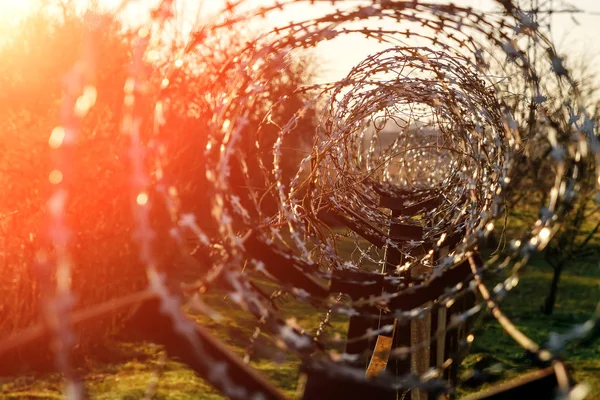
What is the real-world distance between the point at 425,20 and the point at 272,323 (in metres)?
1.58

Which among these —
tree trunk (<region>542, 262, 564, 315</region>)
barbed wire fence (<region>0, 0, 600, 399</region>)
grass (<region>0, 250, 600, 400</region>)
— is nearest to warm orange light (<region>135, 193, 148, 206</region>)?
barbed wire fence (<region>0, 0, 600, 399</region>)

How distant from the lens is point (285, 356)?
6441 millimetres

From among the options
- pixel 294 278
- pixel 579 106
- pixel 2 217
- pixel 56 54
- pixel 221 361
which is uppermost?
pixel 56 54

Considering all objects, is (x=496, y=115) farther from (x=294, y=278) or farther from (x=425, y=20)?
(x=294, y=278)

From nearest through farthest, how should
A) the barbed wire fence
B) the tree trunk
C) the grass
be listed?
the barbed wire fence < the grass < the tree trunk

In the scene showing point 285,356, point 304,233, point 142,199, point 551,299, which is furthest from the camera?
point 551,299

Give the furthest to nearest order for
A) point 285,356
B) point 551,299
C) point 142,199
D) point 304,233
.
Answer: point 551,299 → point 285,356 → point 304,233 → point 142,199

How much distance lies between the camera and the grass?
8.48 metres

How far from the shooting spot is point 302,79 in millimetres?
21938

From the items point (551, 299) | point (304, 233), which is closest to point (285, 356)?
point (304, 233)

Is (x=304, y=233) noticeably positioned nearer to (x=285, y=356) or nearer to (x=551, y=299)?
(x=285, y=356)

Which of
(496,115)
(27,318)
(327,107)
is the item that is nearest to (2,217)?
(27,318)

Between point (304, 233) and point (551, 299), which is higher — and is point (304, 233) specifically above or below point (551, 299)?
above

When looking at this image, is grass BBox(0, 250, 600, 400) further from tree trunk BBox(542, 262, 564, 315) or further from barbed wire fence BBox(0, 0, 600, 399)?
barbed wire fence BBox(0, 0, 600, 399)
